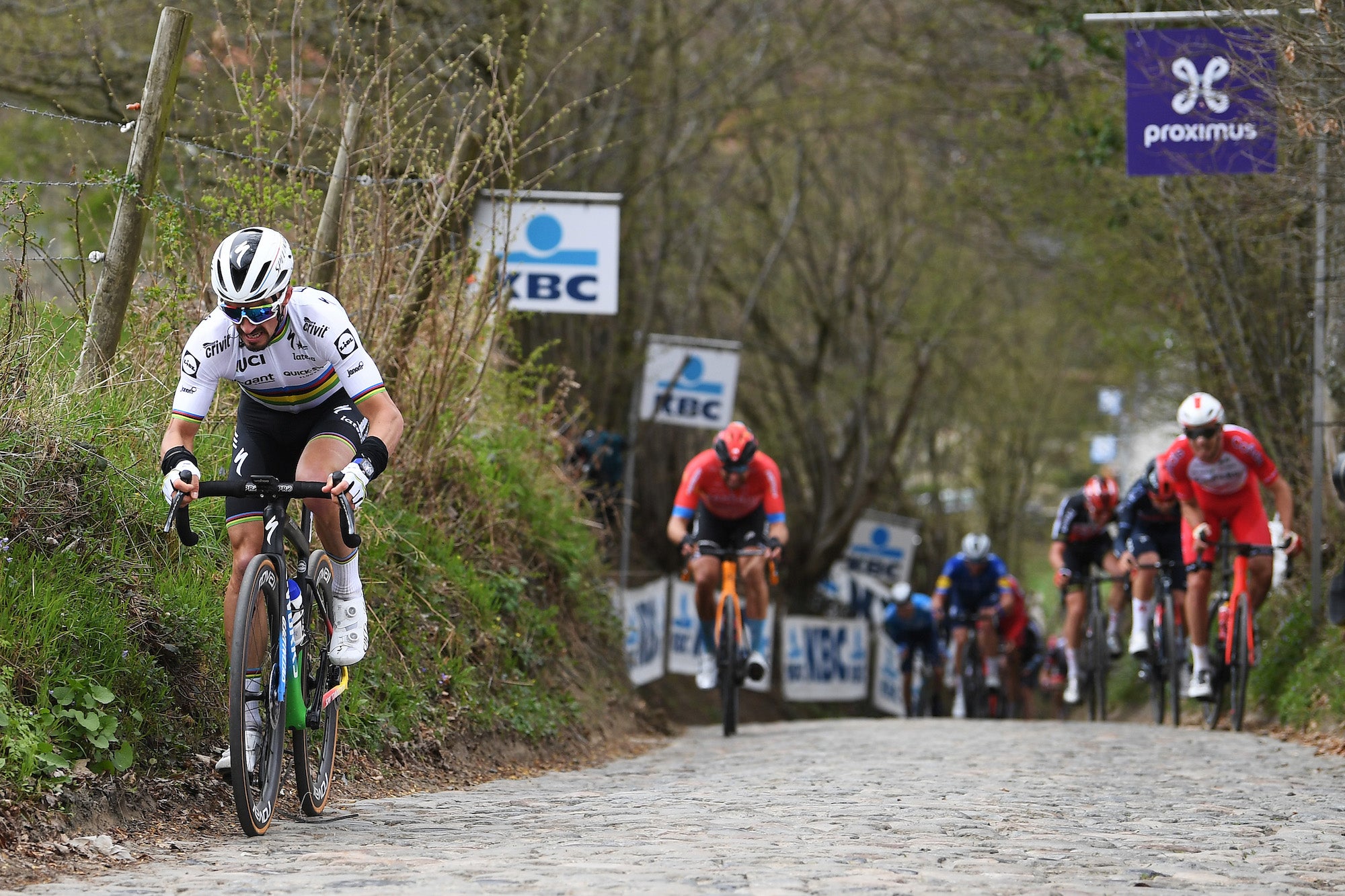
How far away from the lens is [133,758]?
257 inches

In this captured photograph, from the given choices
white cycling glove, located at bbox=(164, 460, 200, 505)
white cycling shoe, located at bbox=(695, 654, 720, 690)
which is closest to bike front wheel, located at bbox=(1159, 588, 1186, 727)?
white cycling shoe, located at bbox=(695, 654, 720, 690)

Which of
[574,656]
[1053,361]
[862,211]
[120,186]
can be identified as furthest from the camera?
[1053,361]

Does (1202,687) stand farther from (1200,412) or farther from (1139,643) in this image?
(1200,412)

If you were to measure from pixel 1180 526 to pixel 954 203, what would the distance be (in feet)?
38.0

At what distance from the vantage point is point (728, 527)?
1390 centimetres

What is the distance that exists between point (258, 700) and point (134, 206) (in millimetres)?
2809

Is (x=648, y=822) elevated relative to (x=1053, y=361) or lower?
lower

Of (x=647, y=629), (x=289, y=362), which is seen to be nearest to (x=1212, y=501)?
(x=647, y=629)

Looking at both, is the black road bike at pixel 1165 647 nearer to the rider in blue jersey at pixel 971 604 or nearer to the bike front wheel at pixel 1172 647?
the bike front wheel at pixel 1172 647

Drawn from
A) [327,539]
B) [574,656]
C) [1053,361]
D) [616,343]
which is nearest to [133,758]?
[327,539]

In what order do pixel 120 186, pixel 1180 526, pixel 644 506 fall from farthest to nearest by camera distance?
1. pixel 644 506
2. pixel 1180 526
3. pixel 120 186

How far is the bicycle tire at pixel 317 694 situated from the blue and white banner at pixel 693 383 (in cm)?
1305

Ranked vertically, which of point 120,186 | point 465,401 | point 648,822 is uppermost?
point 120,186

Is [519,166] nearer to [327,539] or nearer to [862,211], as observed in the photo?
[327,539]
